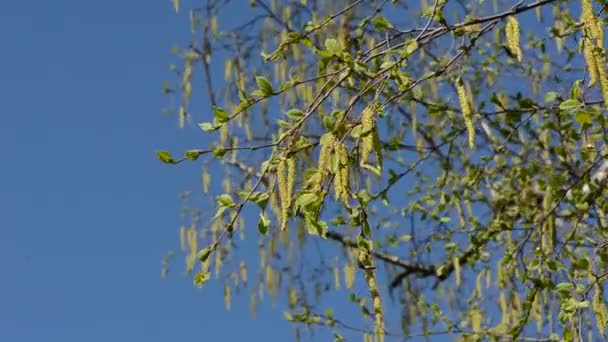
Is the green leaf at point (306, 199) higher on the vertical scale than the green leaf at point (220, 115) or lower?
lower

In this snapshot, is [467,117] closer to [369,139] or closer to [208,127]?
[369,139]

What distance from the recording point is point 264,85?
6.73 ft

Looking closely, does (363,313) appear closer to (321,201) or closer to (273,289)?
(273,289)

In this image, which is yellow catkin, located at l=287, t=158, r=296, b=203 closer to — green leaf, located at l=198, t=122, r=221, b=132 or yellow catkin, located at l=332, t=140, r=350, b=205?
yellow catkin, located at l=332, t=140, r=350, b=205

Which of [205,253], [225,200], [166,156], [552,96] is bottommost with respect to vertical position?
[205,253]

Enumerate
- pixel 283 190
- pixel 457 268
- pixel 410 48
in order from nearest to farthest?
pixel 283 190, pixel 410 48, pixel 457 268

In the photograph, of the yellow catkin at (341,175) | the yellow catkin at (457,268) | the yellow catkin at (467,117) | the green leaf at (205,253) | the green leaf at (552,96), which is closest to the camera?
the yellow catkin at (341,175)

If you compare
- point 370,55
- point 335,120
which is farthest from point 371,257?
point 370,55

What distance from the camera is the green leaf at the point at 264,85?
2.04 meters

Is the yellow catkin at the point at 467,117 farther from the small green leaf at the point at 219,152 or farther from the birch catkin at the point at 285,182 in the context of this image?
the small green leaf at the point at 219,152

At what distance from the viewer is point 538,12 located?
3877 mm

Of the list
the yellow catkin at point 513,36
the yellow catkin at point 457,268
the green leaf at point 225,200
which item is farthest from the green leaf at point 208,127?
the yellow catkin at point 457,268

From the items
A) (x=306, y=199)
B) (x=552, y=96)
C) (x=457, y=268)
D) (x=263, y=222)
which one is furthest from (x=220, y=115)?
(x=457, y=268)

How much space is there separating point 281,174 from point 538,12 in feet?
7.54
